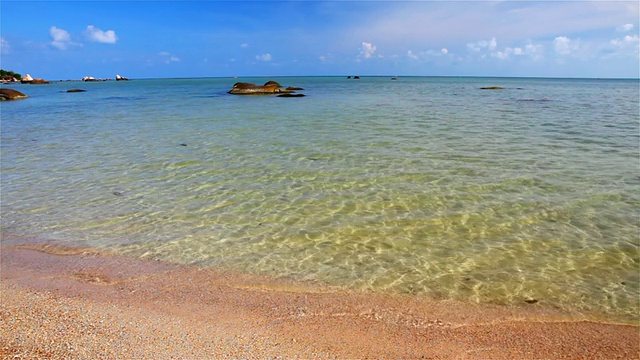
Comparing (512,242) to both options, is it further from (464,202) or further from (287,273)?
(287,273)

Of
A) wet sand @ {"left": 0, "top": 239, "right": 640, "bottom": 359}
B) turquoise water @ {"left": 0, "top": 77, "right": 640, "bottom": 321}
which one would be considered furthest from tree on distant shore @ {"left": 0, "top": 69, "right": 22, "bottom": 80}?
wet sand @ {"left": 0, "top": 239, "right": 640, "bottom": 359}

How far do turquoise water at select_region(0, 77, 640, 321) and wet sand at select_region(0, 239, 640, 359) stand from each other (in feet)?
1.32

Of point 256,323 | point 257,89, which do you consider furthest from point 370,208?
point 257,89

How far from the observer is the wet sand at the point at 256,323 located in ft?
12.1

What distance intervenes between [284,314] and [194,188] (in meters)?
5.52

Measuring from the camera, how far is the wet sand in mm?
3693

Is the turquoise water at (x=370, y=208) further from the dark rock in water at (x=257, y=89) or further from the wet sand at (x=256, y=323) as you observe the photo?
the dark rock in water at (x=257, y=89)

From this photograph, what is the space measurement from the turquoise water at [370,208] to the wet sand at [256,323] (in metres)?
0.40

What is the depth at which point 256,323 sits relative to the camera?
165 inches

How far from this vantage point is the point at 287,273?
5379 millimetres

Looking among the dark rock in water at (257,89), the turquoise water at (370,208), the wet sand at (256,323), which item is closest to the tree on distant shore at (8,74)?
the dark rock in water at (257,89)

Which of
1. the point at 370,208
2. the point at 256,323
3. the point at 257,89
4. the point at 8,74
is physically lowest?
the point at 256,323

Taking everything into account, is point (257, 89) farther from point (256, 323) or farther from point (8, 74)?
point (8, 74)

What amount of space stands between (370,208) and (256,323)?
3.97 m
